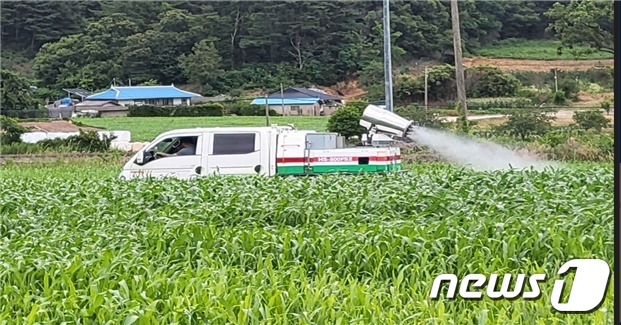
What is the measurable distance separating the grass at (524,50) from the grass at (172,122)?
4.29 meters

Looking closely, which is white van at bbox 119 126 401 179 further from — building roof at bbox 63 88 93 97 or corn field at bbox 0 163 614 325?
building roof at bbox 63 88 93 97

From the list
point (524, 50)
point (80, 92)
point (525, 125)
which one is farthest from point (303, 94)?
point (525, 125)

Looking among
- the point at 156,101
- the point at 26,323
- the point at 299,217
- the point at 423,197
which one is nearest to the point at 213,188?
the point at 299,217

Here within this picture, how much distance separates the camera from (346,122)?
557 inches

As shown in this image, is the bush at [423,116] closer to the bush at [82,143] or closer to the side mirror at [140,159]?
the bush at [82,143]

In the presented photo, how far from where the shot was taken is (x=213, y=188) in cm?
579

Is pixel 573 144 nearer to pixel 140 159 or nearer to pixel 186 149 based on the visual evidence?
pixel 186 149

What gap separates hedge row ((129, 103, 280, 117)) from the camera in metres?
19.1

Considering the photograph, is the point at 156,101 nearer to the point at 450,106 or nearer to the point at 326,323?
the point at 450,106

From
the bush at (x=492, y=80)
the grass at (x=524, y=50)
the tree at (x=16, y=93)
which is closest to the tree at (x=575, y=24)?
the grass at (x=524, y=50)

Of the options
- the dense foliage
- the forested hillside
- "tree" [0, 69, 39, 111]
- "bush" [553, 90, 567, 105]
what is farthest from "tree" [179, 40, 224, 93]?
"bush" [553, 90, 567, 105]

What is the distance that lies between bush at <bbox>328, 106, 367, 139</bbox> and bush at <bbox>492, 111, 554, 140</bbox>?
2845 mm

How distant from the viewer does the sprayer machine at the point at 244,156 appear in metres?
7.76

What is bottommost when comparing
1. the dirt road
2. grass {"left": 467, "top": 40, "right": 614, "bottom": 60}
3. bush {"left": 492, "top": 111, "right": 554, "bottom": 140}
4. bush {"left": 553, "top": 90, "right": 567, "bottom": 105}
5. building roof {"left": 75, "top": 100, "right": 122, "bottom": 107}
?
bush {"left": 492, "top": 111, "right": 554, "bottom": 140}
